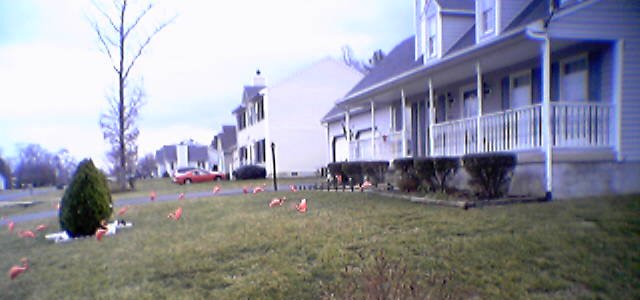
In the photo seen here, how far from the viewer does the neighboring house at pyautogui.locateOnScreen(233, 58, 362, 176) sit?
2652 cm

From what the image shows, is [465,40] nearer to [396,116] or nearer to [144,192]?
[396,116]

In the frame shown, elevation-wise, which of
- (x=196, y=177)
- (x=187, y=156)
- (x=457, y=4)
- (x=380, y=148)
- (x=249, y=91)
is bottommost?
(x=196, y=177)

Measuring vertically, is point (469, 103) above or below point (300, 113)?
below

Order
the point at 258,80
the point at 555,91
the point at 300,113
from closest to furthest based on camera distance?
the point at 555,91 < the point at 300,113 < the point at 258,80

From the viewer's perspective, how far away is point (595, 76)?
8.67 meters

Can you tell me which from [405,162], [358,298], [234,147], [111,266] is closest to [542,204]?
[405,162]

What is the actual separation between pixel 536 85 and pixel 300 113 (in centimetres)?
1840

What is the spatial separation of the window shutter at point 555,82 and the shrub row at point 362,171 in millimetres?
5200

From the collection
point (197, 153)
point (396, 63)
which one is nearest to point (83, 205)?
point (396, 63)

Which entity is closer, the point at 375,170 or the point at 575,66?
the point at 575,66

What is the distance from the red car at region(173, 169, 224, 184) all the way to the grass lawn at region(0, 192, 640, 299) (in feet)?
76.5

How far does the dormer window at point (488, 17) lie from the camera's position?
413 inches

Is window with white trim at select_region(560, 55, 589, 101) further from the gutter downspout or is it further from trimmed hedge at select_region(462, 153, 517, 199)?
trimmed hedge at select_region(462, 153, 517, 199)

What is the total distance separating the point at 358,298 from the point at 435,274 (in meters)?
1.34
